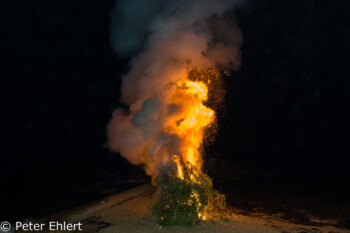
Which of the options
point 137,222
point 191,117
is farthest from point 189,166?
point 137,222

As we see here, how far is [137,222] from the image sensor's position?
10.1m

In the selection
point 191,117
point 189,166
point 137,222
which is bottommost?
point 137,222

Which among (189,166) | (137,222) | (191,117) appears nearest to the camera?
(189,166)

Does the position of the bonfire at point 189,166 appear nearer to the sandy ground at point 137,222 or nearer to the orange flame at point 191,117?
the orange flame at point 191,117

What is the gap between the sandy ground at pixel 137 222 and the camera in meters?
9.30

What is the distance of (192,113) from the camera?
1048cm

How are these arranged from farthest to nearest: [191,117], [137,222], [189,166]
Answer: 1. [191,117]
2. [137,222]
3. [189,166]

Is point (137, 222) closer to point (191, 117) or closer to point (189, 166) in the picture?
point (189, 166)

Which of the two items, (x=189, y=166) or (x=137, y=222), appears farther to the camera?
(x=137, y=222)

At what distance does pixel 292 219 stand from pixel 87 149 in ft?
105

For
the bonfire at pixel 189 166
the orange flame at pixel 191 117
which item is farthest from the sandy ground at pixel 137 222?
the orange flame at pixel 191 117

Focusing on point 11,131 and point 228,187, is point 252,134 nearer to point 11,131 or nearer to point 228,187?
point 228,187

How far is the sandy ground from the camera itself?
9.30 m

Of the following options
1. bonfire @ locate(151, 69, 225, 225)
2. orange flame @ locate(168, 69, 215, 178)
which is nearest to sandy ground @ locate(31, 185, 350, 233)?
bonfire @ locate(151, 69, 225, 225)
